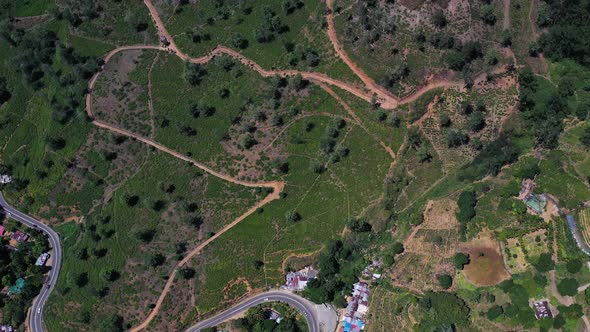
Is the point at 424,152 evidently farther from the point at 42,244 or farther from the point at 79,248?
the point at 42,244

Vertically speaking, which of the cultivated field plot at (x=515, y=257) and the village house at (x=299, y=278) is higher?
the village house at (x=299, y=278)

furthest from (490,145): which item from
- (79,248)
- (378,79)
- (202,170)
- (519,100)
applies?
(79,248)

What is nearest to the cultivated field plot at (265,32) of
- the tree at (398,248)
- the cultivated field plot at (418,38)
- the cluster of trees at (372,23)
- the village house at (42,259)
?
the cluster of trees at (372,23)

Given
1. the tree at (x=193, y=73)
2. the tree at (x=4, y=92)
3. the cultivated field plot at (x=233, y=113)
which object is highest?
the tree at (x=4, y=92)

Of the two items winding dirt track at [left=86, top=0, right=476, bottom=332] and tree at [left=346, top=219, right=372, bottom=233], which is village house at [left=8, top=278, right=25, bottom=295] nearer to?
winding dirt track at [left=86, top=0, right=476, bottom=332]

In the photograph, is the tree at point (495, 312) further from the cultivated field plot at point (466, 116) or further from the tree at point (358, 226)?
the cultivated field plot at point (466, 116)

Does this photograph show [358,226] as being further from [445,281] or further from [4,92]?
[4,92]
